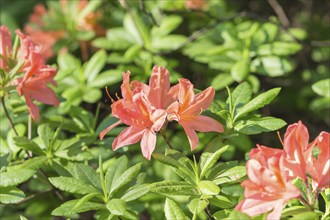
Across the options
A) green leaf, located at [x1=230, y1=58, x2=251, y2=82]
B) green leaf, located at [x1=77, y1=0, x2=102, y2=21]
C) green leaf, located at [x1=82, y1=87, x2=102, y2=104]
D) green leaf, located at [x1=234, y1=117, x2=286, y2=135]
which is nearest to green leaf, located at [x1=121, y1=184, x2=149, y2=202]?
green leaf, located at [x1=234, y1=117, x2=286, y2=135]

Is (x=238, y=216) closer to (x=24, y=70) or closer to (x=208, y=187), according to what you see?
(x=208, y=187)

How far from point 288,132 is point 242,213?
19 cm

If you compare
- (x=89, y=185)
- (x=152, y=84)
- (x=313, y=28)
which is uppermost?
(x=152, y=84)

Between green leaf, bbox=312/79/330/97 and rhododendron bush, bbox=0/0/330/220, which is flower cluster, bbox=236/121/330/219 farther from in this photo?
green leaf, bbox=312/79/330/97

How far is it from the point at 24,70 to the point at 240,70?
0.80 metres

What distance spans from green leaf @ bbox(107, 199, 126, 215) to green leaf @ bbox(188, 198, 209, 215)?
0.53ft

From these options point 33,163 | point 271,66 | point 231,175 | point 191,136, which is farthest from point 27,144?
point 271,66

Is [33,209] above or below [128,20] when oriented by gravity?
below

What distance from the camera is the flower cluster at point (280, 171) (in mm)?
1193

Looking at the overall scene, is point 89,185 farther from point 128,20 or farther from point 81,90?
point 128,20

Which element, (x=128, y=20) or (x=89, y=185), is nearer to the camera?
(x=89, y=185)

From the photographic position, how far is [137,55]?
8.20 ft

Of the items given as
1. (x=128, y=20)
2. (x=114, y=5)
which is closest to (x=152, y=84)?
(x=128, y=20)

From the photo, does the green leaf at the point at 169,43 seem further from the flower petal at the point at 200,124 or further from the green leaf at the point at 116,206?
the green leaf at the point at 116,206
